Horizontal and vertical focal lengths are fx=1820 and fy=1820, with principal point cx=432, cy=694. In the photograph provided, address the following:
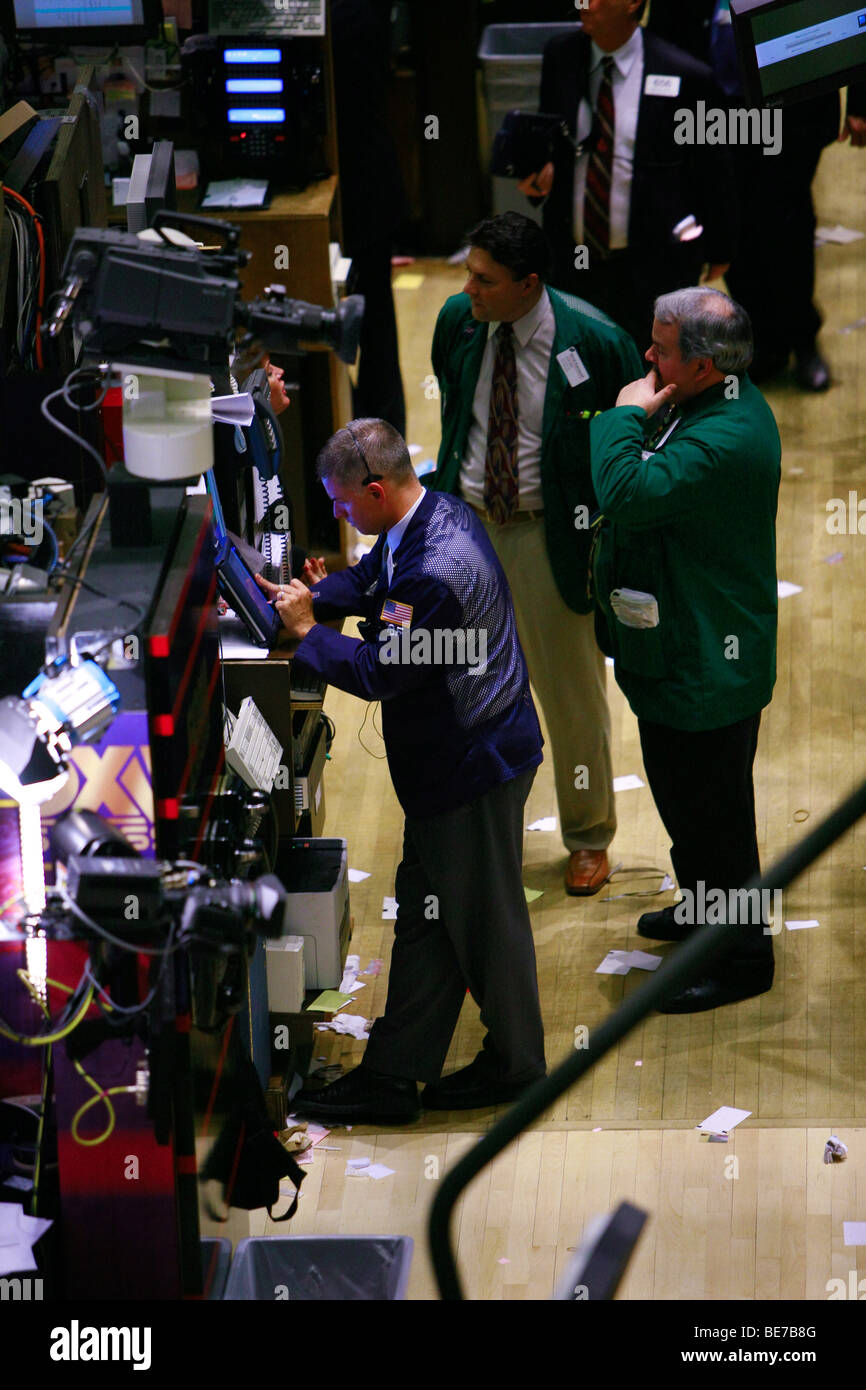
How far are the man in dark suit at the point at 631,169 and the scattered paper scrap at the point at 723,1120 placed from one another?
3.04 meters

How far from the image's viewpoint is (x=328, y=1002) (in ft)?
15.5

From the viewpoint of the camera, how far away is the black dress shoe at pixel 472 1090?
4648mm

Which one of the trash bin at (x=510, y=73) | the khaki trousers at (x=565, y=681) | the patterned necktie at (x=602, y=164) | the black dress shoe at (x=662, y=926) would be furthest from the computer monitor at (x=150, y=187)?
the trash bin at (x=510, y=73)

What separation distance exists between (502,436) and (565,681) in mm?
757

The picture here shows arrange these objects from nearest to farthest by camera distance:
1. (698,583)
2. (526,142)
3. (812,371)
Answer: (698,583)
(526,142)
(812,371)

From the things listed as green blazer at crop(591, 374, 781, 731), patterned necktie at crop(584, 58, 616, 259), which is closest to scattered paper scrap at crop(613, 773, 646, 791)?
green blazer at crop(591, 374, 781, 731)

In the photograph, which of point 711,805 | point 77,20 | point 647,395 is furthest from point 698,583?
point 77,20

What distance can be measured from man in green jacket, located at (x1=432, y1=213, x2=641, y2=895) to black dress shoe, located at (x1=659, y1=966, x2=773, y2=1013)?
611mm

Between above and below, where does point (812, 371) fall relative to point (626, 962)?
above

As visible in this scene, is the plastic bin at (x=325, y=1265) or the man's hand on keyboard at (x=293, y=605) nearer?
the plastic bin at (x=325, y=1265)

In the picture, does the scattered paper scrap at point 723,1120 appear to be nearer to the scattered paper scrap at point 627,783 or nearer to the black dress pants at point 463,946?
the black dress pants at point 463,946

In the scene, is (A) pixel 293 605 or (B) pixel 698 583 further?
(B) pixel 698 583

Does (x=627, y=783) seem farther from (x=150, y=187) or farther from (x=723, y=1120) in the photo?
(x=150, y=187)

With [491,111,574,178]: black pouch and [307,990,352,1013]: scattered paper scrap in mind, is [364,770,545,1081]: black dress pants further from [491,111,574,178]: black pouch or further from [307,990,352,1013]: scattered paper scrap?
[491,111,574,178]: black pouch
